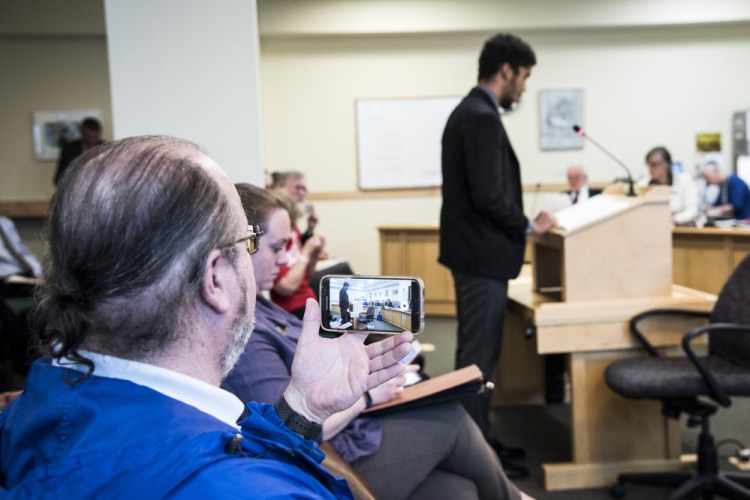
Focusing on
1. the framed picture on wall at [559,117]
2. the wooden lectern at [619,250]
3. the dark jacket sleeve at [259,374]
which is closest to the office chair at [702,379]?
the wooden lectern at [619,250]

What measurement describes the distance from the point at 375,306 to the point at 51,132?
23.6 ft

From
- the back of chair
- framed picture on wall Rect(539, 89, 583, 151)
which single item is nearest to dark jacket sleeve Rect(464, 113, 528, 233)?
the back of chair

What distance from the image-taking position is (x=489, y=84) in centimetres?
290

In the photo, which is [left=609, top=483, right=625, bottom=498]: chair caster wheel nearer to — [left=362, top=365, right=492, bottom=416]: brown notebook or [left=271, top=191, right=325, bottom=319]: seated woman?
[left=362, top=365, right=492, bottom=416]: brown notebook

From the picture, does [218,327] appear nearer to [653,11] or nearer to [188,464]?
[188,464]

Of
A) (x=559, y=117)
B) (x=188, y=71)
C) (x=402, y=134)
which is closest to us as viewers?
(x=188, y=71)

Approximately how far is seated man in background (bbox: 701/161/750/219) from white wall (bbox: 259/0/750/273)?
3.33 feet

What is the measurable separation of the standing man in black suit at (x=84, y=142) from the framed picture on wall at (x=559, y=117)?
14.2ft

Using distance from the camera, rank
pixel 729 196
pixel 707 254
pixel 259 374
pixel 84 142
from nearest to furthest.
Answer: pixel 259 374
pixel 707 254
pixel 729 196
pixel 84 142

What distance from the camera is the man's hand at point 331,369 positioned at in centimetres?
99

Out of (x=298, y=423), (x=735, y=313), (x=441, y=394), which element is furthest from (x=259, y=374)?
(x=735, y=313)

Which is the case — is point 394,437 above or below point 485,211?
below

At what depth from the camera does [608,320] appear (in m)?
2.75

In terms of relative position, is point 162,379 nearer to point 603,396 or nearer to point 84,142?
point 603,396
